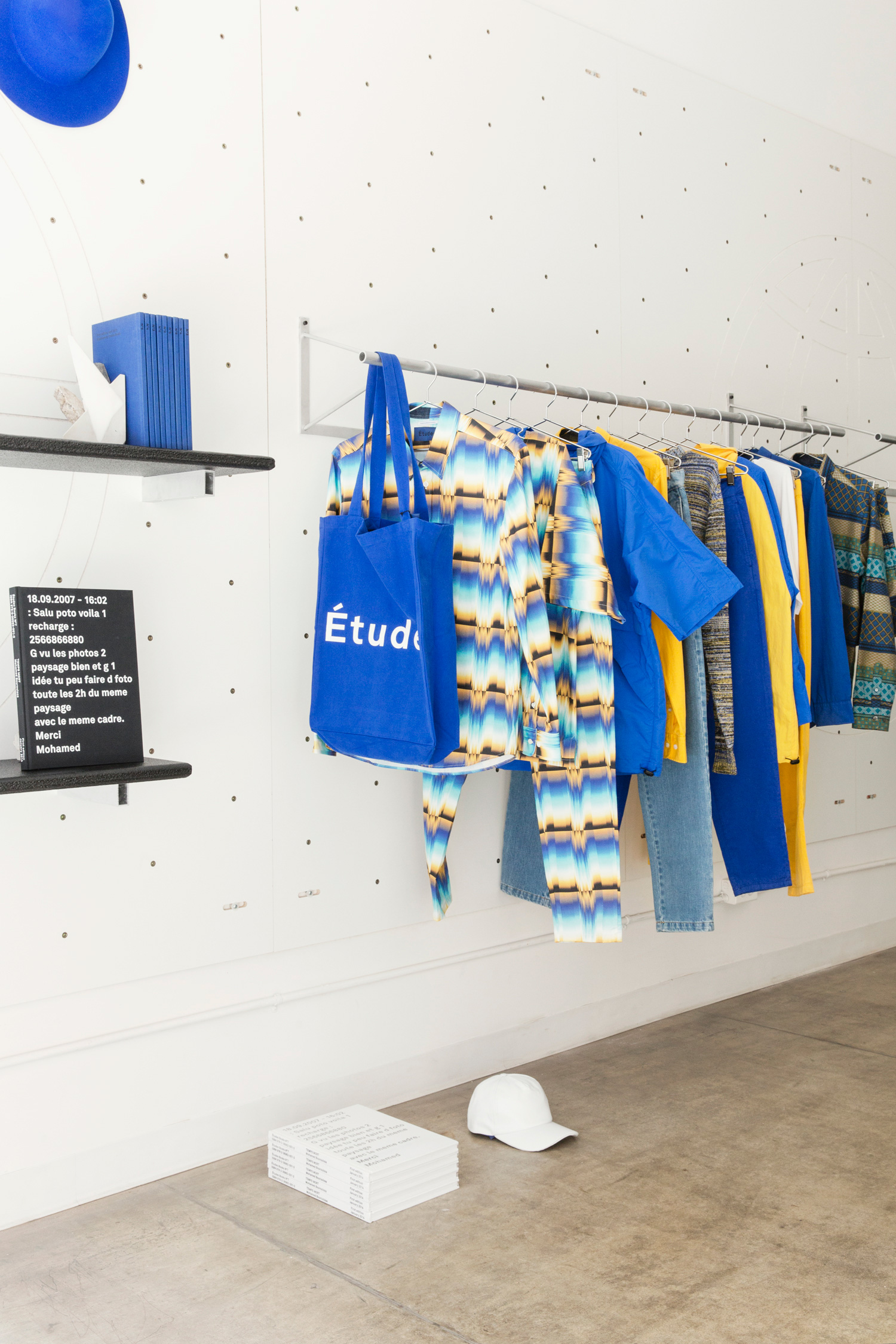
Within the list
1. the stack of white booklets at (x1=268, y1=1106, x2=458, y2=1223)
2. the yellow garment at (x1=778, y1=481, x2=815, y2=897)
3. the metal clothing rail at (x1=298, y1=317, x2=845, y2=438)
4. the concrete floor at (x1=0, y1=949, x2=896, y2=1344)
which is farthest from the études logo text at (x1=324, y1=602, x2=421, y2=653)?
the yellow garment at (x1=778, y1=481, x2=815, y2=897)

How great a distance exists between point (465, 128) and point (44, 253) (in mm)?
1129

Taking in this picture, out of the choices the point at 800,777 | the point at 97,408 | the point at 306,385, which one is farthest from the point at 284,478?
the point at 800,777

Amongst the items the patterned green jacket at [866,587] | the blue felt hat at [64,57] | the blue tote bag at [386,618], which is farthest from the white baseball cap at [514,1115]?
the blue felt hat at [64,57]

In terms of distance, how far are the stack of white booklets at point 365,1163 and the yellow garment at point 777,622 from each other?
3.80 feet

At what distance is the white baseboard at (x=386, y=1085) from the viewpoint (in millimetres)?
2141

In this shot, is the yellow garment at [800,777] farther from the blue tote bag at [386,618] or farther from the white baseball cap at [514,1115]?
the blue tote bag at [386,618]

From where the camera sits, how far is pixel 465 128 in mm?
2742

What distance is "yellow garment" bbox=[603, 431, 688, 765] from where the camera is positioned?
2496mm

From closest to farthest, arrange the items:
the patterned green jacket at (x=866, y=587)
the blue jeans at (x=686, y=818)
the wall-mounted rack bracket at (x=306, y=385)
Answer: the wall-mounted rack bracket at (x=306, y=385) < the blue jeans at (x=686, y=818) < the patterned green jacket at (x=866, y=587)

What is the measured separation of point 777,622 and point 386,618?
3.33ft

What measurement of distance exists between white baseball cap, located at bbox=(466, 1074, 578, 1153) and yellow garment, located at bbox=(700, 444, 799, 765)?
926mm

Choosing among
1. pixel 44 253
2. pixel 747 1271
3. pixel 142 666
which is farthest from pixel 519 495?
pixel 747 1271

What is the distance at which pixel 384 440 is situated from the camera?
2.19m

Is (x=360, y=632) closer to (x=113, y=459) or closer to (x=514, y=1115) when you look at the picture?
(x=113, y=459)
